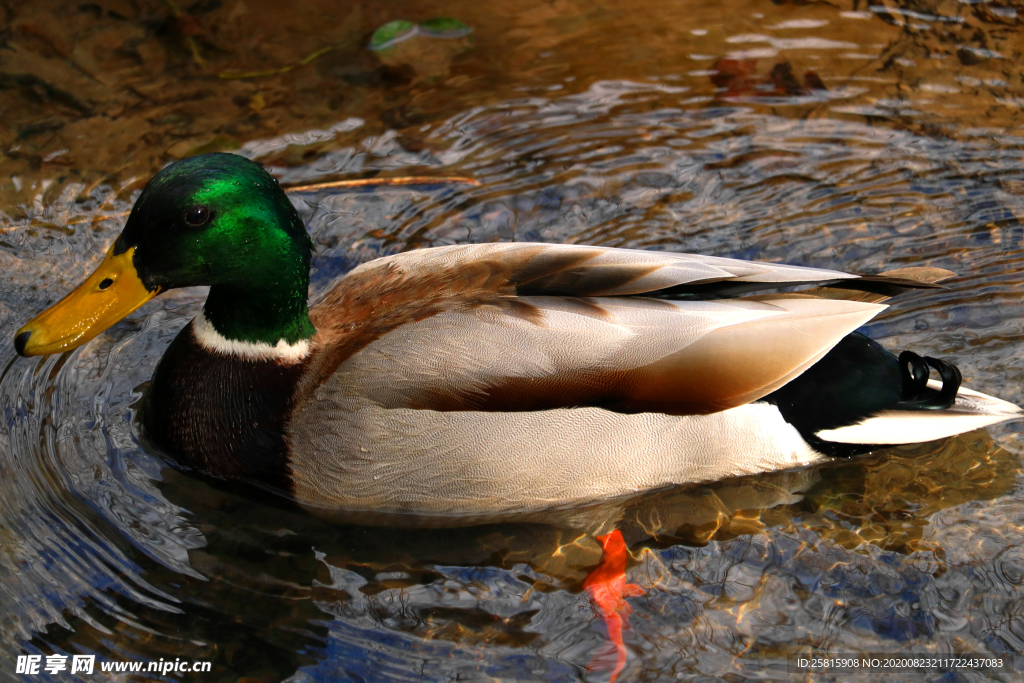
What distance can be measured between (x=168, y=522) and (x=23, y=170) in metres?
2.56

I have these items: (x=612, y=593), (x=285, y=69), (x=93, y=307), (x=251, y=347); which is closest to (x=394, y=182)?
(x=285, y=69)

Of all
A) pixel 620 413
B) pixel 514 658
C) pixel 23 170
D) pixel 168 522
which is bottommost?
pixel 514 658

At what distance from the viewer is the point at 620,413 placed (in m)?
3.69

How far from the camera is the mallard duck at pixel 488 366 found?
3.61 m

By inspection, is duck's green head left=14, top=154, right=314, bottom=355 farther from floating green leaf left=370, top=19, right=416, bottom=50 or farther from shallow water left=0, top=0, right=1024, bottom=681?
floating green leaf left=370, top=19, right=416, bottom=50

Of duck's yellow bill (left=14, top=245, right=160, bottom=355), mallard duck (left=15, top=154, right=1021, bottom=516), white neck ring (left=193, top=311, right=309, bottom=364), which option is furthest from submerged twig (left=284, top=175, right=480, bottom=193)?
duck's yellow bill (left=14, top=245, right=160, bottom=355)

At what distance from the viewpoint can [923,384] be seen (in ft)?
12.6

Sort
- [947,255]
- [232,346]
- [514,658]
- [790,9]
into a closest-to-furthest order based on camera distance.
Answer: [514,658]
[232,346]
[947,255]
[790,9]

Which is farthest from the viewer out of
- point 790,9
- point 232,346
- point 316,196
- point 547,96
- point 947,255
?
point 790,9

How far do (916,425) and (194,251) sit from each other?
2.76m

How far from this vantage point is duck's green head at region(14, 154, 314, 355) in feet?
11.7

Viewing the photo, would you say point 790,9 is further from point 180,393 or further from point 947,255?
point 180,393

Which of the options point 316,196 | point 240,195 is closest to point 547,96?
point 316,196

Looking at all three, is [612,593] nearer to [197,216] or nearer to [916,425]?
[916,425]
